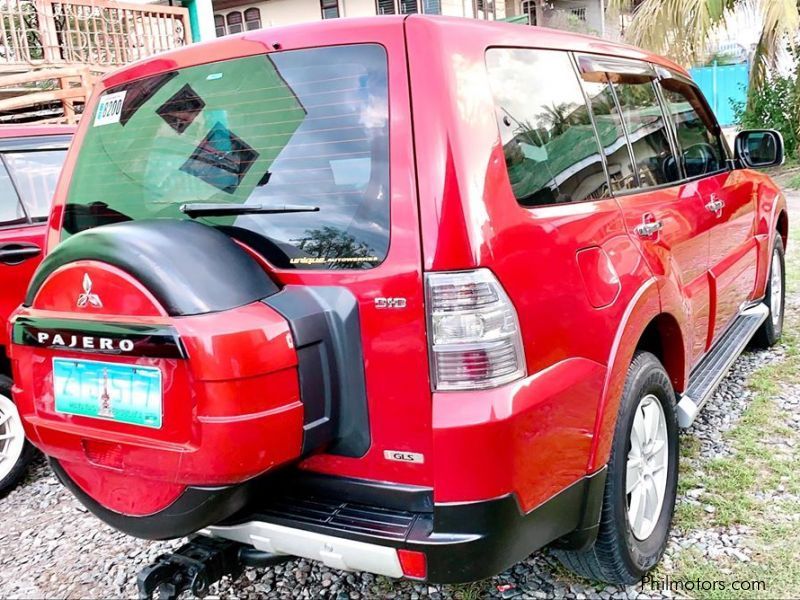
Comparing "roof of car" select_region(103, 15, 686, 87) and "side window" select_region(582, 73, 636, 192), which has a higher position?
"roof of car" select_region(103, 15, 686, 87)

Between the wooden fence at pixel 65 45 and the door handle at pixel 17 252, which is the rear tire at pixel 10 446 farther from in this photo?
the wooden fence at pixel 65 45

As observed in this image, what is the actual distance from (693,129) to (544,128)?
74.6 inches

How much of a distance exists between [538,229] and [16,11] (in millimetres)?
10189

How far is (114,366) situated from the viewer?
188cm

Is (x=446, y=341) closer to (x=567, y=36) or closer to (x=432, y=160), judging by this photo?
(x=432, y=160)

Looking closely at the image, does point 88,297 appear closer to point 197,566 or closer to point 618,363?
point 197,566

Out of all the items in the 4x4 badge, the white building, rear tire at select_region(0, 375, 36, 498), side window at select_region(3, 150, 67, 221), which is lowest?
rear tire at select_region(0, 375, 36, 498)

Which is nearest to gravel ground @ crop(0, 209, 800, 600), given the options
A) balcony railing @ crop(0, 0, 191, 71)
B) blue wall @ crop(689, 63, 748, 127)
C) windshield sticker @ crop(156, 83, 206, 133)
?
windshield sticker @ crop(156, 83, 206, 133)

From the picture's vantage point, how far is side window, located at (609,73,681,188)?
2.79 metres

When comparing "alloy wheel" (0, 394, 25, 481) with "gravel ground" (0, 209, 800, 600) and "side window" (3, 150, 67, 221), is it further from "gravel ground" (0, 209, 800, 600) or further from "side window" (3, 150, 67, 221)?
"side window" (3, 150, 67, 221)

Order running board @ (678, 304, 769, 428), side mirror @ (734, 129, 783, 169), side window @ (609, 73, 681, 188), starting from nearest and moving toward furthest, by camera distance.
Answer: side window @ (609, 73, 681, 188)
running board @ (678, 304, 769, 428)
side mirror @ (734, 129, 783, 169)

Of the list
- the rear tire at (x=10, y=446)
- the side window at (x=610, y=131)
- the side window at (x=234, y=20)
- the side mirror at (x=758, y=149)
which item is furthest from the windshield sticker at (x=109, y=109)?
the side window at (x=234, y=20)

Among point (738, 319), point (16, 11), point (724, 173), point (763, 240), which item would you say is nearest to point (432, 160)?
point (724, 173)

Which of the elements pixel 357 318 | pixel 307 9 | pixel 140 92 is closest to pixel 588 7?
pixel 307 9
